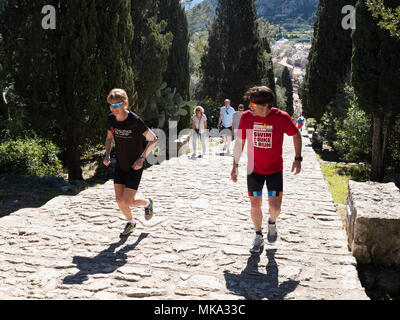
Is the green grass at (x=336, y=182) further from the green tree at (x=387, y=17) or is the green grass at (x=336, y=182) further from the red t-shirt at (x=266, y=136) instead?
the red t-shirt at (x=266, y=136)

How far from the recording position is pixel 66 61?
962 cm

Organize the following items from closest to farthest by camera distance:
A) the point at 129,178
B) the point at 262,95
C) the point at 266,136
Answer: the point at 262,95
the point at 266,136
the point at 129,178

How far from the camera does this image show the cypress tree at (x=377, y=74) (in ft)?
32.3

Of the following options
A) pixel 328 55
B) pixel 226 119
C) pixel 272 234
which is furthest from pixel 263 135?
pixel 328 55

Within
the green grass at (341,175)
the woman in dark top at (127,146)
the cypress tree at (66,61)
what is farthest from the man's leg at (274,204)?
the cypress tree at (66,61)

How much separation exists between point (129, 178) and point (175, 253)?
42.2 inches

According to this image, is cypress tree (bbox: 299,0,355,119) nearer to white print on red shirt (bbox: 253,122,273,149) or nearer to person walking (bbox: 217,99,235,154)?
person walking (bbox: 217,99,235,154)

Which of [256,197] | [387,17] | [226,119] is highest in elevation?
[387,17]

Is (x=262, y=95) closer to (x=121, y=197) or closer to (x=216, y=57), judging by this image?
(x=121, y=197)

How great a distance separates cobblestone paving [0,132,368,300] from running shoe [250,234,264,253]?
80mm

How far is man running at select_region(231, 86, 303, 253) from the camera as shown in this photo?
408cm

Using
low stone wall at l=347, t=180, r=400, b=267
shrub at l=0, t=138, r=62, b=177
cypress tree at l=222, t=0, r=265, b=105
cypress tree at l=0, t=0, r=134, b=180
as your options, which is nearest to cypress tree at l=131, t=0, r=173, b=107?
cypress tree at l=0, t=0, r=134, b=180

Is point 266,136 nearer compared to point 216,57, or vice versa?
point 266,136

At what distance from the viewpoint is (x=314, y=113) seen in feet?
63.7
